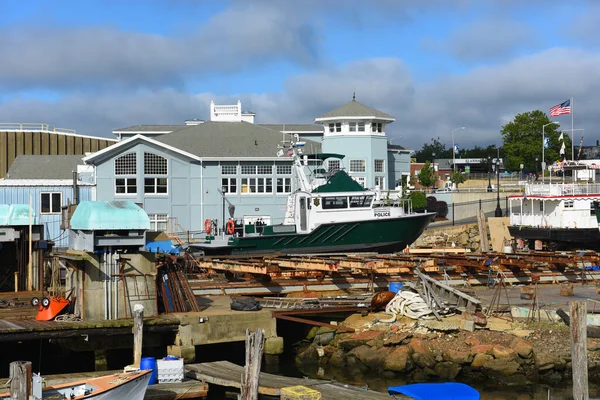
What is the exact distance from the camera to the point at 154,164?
46562 millimetres

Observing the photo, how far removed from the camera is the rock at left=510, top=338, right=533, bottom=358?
20.8m

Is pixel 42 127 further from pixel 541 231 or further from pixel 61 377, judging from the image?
pixel 61 377

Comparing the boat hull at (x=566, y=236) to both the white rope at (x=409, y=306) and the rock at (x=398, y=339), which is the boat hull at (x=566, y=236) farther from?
the rock at (x=398, y=339)

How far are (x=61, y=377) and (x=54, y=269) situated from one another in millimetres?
6784

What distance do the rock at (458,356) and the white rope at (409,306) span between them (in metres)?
1.86

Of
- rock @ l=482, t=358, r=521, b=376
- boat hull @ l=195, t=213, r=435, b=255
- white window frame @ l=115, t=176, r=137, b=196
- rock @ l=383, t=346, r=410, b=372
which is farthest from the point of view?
white window frame @ l=115, t=176, r=137, b=196

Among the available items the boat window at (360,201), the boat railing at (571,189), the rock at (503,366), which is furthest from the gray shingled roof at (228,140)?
the rock at (503,366)

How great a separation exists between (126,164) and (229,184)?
5.93 m

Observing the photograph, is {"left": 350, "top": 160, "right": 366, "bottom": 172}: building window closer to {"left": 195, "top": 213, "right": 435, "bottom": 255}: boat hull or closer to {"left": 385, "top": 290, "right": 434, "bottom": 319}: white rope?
{"left": 195, "top": 213, "right": 435, "bottom": 255}: boat hull

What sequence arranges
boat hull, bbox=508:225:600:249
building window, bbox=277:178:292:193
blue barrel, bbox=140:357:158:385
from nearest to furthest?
blue barrel, bbox=140:357:158:385
boat hull, bbox=508:225:600:249
building window, bbox=277:178:292:193

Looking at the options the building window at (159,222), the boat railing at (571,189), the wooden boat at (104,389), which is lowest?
the wooden boat at (104,389)

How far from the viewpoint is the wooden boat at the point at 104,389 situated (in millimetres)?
15508

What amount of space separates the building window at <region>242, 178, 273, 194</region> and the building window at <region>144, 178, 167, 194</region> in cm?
456

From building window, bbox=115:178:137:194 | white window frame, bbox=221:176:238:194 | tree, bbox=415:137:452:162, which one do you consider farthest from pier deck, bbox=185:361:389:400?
tree, bbox=415:137:452:162
